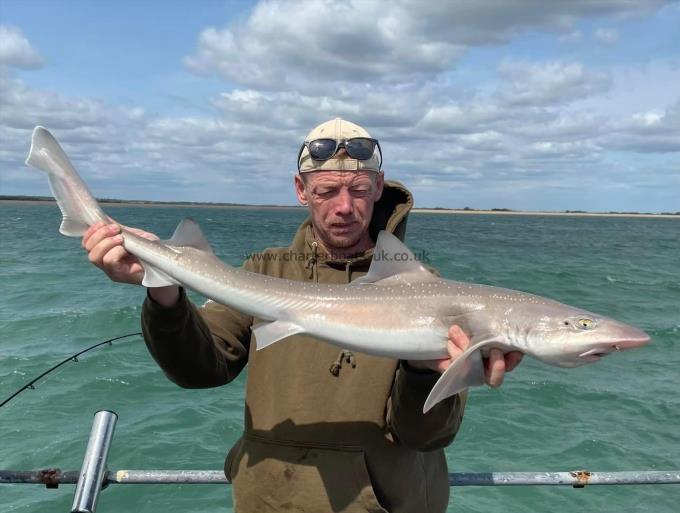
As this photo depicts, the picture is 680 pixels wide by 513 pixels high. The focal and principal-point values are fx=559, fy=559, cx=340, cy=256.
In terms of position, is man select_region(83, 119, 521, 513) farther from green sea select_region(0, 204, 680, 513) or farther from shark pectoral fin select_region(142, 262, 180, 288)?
green sea select_region(0, 204, 680, 513)

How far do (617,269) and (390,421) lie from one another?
35708 millimetres

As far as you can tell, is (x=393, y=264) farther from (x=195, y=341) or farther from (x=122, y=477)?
(x=122, y=477)

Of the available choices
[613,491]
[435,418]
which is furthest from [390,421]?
[613,491]

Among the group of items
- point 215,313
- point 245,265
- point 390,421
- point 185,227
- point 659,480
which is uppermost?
point 185,227

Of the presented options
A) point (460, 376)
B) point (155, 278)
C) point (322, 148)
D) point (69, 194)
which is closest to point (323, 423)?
point (460, 376)

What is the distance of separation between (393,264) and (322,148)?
0.99 meters

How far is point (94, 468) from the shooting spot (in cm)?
346

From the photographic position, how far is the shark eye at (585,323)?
300 cm

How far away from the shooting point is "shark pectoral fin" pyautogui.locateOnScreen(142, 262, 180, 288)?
3.20 m

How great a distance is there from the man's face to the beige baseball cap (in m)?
0.04

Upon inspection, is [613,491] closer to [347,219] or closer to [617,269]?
[347,219]

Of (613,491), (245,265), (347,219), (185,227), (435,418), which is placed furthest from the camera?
(613,491)

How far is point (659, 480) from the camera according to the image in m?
3.88

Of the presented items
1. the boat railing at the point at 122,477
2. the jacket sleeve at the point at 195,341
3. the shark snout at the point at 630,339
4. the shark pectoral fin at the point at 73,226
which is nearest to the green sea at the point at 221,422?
the boat railing at the point at 122,477
